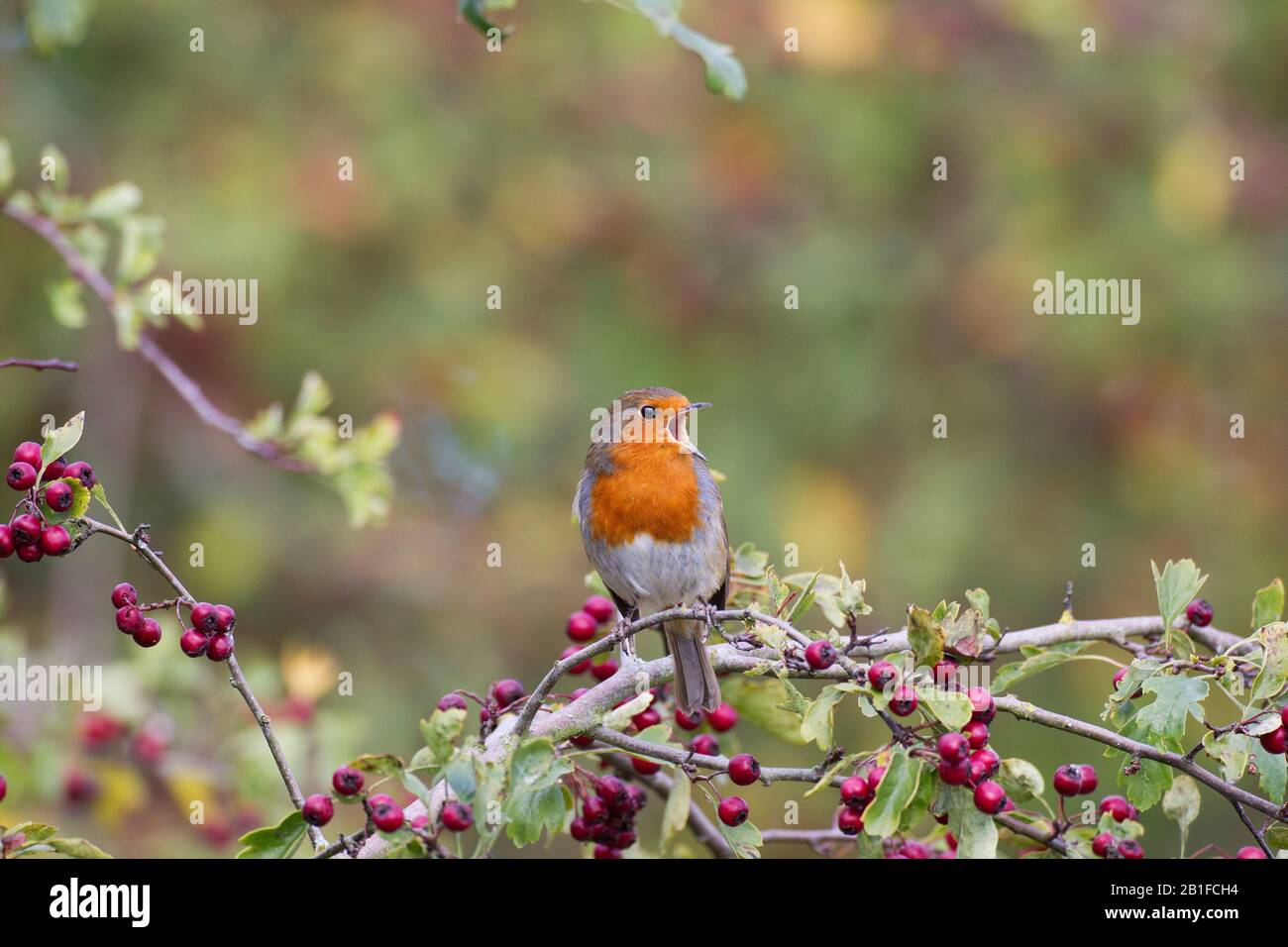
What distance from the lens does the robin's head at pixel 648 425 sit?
4.63 metres

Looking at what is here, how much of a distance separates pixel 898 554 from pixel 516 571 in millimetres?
2001

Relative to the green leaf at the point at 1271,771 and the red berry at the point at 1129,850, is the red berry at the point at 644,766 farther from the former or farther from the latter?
the green leaf at the point at 1271,771

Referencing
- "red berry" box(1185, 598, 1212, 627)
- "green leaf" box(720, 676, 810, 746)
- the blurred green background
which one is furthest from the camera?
the blurred green background

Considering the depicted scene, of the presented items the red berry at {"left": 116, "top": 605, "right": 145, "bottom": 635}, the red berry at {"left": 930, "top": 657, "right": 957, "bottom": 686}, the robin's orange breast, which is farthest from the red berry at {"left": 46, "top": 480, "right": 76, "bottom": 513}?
the robin's orange breast

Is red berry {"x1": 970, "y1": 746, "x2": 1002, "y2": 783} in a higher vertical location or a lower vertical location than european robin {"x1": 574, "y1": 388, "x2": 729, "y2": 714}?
lower

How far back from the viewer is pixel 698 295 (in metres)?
8.03

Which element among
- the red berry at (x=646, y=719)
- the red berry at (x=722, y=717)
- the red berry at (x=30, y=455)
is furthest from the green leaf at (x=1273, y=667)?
the red berry at (x=30, y=455)

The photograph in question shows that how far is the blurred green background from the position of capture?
7273 mm

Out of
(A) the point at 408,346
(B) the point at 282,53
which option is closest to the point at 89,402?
(A) the point at 408,346

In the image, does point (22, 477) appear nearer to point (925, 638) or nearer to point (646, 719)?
point (646, 719)

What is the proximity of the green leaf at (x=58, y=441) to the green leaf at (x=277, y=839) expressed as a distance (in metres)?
0.69

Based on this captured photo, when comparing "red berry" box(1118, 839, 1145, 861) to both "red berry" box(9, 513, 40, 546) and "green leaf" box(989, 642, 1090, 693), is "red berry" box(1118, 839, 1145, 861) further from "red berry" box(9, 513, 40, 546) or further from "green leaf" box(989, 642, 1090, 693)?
"red berry" box(9, 513, 40, 546)

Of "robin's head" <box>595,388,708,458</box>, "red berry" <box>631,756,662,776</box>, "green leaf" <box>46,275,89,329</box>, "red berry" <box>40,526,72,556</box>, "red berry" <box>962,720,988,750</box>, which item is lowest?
"red berry" <box>631,756,662,776</box>

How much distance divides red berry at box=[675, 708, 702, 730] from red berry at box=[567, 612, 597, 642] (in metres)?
0.31
